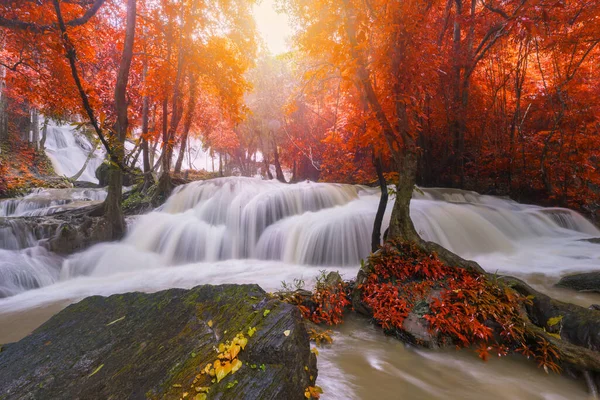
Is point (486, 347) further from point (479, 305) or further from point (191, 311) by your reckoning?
point (191, 311)

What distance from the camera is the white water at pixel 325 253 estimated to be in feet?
7.82

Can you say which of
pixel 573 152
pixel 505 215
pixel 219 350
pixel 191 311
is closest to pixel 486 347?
pixel 219 350

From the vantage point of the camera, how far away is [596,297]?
4031mm

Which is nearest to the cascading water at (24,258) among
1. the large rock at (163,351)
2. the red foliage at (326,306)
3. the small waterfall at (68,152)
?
the large rock at (163,351)

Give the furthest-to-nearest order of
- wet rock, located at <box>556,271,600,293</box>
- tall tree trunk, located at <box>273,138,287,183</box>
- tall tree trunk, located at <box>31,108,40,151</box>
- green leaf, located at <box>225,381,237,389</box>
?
tall tree trunk, located at <box>273,138,287,183</box> → tall tree trunk, located at <box>31,108,40,151</box> → wet rock, located at <box>556,271,600,293</box> → green leaf, located at <box>225,381,237,389</box>

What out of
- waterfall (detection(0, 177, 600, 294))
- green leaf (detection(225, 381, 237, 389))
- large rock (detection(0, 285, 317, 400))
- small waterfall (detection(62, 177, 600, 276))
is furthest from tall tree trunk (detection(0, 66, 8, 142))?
green leaf (detection(225, 381, 237, 389))

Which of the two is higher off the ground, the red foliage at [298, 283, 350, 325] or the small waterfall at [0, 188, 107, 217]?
the small waterfall at [0, 188, 107, 217]

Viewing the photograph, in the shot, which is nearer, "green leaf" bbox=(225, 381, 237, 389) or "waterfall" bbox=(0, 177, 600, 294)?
"green leaf" bbox=(225, 381, 237, 389)

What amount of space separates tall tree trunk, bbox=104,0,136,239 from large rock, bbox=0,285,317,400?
16.9 ft

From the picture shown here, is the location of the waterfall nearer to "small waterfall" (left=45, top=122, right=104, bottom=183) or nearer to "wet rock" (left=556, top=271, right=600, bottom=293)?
"wet rock" (left=556, top=271, right=600, bottom=293)

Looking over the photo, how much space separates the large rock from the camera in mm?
1544

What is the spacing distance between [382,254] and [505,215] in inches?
311

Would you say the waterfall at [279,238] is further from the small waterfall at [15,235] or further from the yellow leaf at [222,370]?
the yellow leaf at [222,370]

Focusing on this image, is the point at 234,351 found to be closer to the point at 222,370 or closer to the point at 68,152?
the point at 222,370
